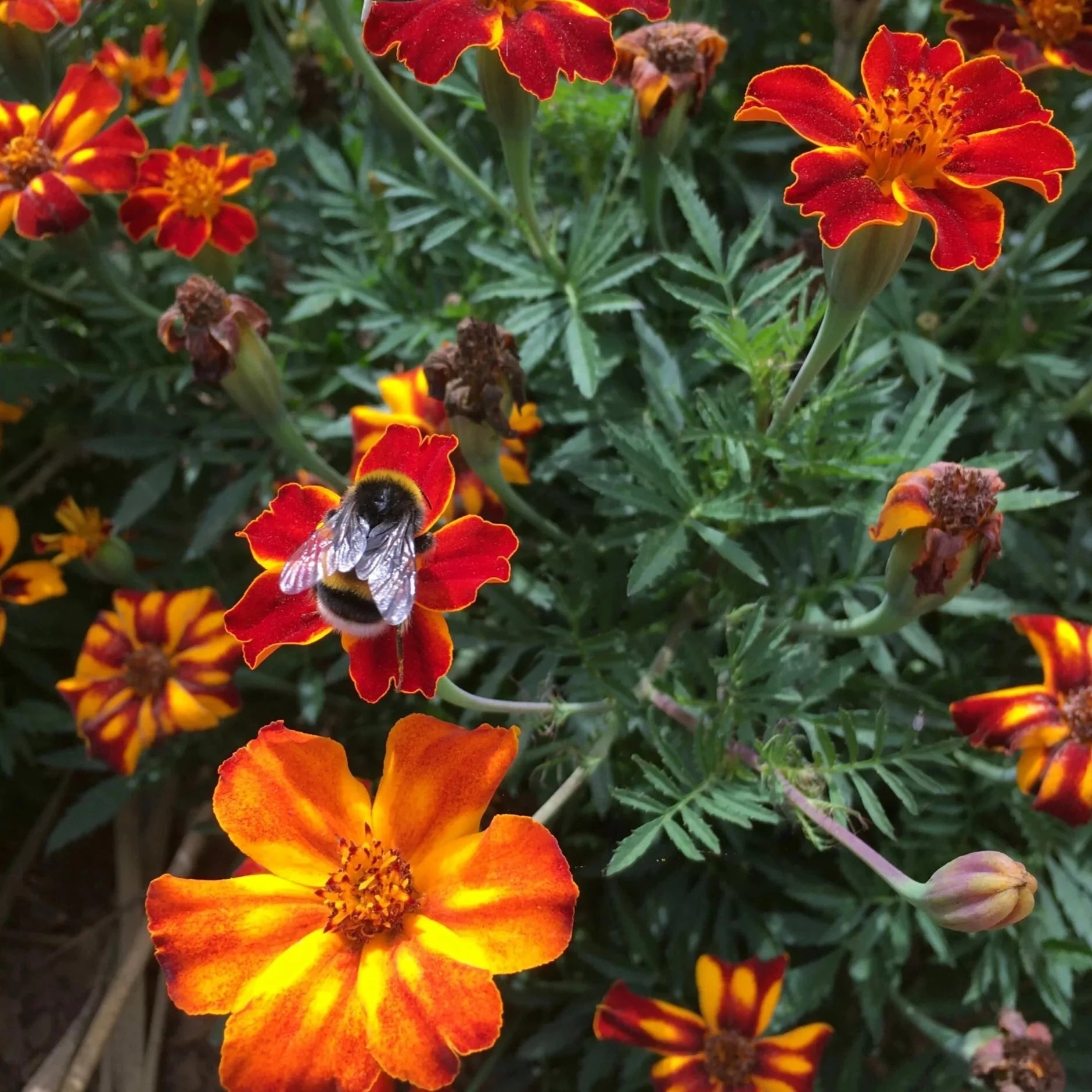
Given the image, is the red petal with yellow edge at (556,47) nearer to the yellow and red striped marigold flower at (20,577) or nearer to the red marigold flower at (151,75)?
the yellow and red striped marigold flower at (20,577)

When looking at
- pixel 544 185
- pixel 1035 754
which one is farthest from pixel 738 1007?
pixel 544 185

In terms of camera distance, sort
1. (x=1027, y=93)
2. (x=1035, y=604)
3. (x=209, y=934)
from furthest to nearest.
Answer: (x=1035, y=604) < (x=1027, y=93) < (x=209, y=934)

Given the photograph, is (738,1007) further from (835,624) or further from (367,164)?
(367,164)

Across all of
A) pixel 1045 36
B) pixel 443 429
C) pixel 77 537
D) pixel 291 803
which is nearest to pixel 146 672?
pixel 77 537

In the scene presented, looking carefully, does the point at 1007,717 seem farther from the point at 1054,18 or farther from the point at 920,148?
the point at 1054,18

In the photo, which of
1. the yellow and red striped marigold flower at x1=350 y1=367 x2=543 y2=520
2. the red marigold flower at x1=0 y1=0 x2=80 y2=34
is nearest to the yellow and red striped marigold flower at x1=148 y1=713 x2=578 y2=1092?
the yellow and red striped marigold flower at x1=350 y1=367 x2=543 y2=520

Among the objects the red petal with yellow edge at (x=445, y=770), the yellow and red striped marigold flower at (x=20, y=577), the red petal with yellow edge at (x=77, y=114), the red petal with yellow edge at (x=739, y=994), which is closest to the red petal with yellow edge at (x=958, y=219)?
the red petal with yellow edge at (x=445, y=770)

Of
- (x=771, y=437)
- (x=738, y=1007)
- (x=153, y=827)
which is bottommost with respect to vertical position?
(x=153, y=827)
